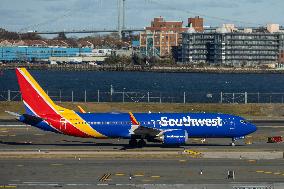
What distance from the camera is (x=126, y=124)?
7056 centimetres

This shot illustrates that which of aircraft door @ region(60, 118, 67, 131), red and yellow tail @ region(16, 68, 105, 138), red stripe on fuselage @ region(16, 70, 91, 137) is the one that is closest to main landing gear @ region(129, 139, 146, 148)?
red and yellow tail @ region(16, 68, 105, 138)

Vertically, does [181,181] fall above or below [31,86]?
below

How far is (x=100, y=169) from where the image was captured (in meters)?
56.7

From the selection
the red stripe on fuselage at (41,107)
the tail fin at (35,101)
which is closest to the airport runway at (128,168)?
the red stripe on fuselage at (41,107)

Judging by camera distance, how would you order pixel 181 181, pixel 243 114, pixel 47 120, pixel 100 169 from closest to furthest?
pixel 181 181 → pixel 100 169 → pixel 47 120 → pixel 243 114

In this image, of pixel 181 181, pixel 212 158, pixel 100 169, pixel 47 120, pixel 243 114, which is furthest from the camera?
pixel 243 114

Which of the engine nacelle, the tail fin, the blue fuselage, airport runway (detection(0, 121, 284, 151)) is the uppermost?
the tail fin

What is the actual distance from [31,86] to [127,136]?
35.3ft

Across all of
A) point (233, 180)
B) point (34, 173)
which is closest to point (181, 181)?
point (233, 180)

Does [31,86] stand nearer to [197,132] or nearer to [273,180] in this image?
[197,132]

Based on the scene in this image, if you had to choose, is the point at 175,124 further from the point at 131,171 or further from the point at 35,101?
the point at 131,171

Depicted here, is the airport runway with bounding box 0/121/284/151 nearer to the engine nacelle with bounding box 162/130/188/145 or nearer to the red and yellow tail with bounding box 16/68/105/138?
the engine nacelle with bounding box 162/130/188/145

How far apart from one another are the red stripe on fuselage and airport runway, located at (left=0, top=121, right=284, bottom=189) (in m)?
1.76

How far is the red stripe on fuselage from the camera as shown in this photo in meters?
69.9
